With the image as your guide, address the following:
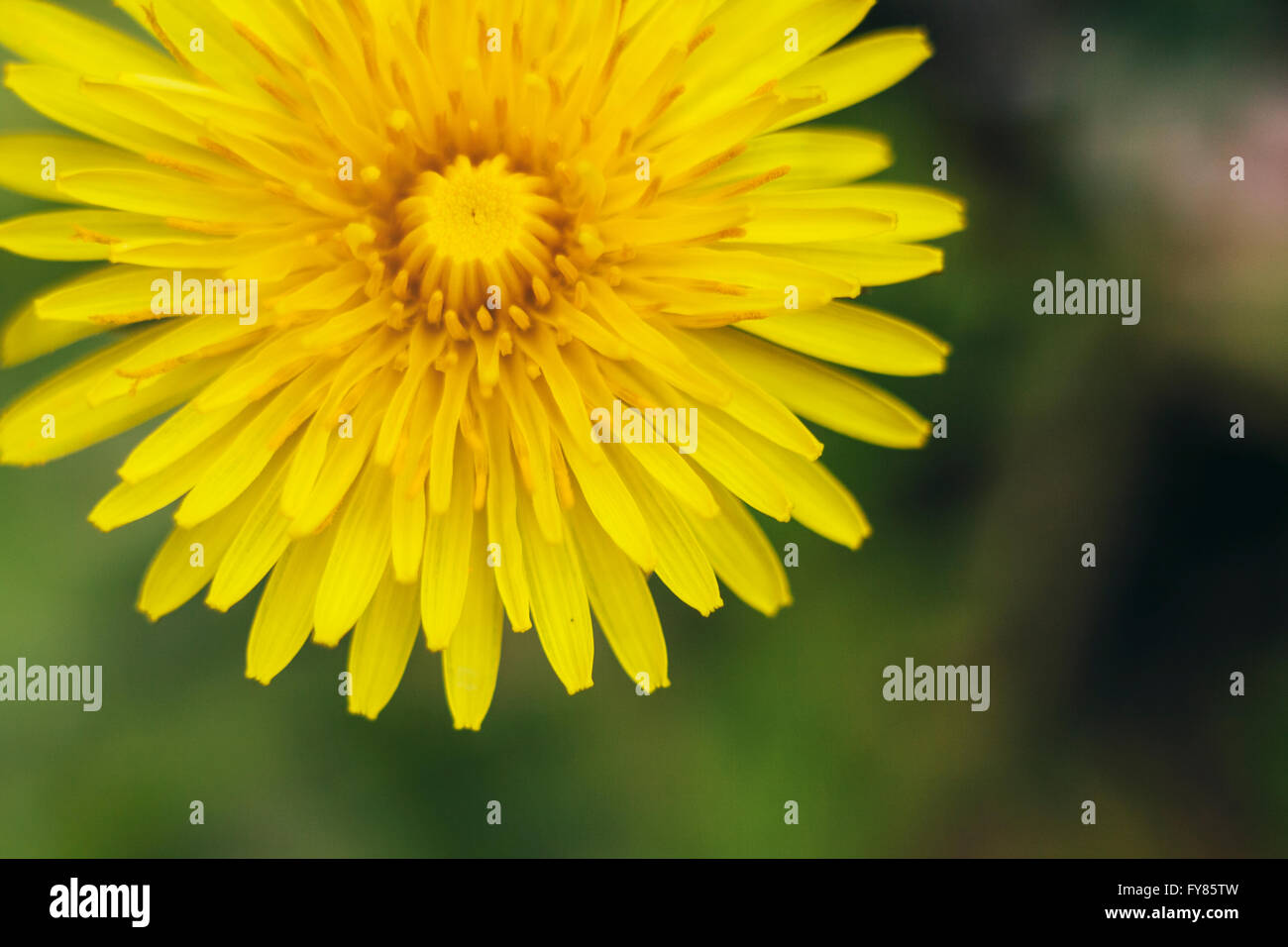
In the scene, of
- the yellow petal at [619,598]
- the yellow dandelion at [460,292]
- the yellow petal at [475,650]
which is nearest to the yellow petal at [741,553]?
Answer: the yellow dandelion at [460,292]

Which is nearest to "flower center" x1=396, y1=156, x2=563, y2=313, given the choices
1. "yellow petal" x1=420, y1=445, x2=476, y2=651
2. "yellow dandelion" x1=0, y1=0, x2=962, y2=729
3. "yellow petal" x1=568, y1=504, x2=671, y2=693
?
"yellow dandelion" x1=0, y1=0, x2=962, y2=729

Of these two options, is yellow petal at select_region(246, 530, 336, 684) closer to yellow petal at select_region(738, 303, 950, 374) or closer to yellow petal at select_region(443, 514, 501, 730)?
yellow petal at select_region(443, 514, 501, 730)

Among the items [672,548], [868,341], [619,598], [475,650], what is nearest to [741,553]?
[672,548]

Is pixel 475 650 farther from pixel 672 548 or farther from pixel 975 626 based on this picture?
pixel 975 626

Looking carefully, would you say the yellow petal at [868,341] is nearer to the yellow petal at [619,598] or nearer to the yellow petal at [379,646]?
the yellow petal at [619,598]

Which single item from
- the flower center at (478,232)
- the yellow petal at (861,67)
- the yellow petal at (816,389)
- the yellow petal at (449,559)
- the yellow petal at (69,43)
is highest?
the yellow petal at (69,43)

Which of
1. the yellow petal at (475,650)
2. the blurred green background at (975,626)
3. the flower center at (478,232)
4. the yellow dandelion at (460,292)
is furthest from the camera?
the blurred green background at (975,626)

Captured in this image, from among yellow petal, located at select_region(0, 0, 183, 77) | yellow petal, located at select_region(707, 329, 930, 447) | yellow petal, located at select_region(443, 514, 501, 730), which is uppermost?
yellow petal, located at select_region(0, 0, 183, 77)
